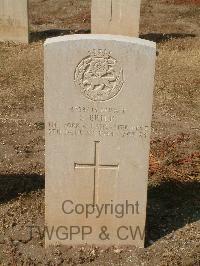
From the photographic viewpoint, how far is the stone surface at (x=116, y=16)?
40.7ft

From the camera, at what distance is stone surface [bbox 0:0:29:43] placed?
13.0 m

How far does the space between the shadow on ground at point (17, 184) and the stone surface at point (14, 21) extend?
282 inches

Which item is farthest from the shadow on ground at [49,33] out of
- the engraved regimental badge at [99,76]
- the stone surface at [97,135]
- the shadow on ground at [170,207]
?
the engraved regimental badge at [99,76]

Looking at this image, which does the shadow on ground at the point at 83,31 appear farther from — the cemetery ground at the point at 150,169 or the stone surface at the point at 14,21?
the stone surface at the point at 14,21

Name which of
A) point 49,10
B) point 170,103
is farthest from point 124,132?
point 49,10

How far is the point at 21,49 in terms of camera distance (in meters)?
12.5

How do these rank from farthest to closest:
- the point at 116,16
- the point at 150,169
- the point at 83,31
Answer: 1. the point at 83,31
2. the point at 116,16
3. the point at 150,169

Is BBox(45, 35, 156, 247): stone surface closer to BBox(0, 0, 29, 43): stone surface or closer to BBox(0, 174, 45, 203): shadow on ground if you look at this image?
BBox(0, 174, 45, 203): shadow on ground

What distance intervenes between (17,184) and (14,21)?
7.65m

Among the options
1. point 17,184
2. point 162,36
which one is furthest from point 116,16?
point 17,184

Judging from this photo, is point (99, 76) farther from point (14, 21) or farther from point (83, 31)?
point (83, 31)

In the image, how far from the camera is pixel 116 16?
12.6 metres

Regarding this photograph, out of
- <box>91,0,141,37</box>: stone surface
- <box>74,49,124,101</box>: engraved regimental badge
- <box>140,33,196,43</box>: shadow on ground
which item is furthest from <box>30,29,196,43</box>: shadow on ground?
<box>74,49,124,101</box>: engraved regimental badge

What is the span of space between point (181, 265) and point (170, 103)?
4.89m
